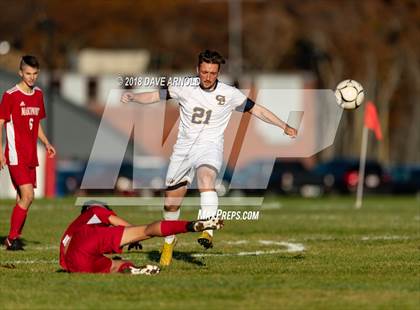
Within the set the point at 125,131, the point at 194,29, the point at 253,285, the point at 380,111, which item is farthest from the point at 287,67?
the point at 253,285

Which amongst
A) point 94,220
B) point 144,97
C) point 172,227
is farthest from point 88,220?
point 144,97

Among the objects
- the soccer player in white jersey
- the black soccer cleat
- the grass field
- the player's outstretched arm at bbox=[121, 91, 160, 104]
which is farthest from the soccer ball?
the black soccer cleat

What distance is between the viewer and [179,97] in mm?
12945

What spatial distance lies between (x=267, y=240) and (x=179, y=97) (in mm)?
4072

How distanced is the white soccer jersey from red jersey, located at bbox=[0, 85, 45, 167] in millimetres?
2723

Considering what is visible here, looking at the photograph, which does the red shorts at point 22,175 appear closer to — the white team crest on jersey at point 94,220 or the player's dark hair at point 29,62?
the player's dark hair at point 29,62

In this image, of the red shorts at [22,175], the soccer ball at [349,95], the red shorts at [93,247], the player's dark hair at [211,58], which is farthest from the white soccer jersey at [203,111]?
the red shorts at [22,175]

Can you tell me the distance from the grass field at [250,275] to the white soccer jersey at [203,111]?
1.34 metres

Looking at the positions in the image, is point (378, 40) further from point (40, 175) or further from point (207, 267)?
point (207, 267)

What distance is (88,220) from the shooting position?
11523 millimetres

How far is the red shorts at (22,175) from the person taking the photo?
1513 cm

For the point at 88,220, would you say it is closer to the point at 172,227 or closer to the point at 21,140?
the point at 172,227

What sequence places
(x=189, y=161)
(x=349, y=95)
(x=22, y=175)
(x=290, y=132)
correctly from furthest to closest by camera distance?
(x=22, y=175)
(x=349, y=95)
(x=290, y=132)
(x=189, y=161)

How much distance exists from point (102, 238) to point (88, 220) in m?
0.30
